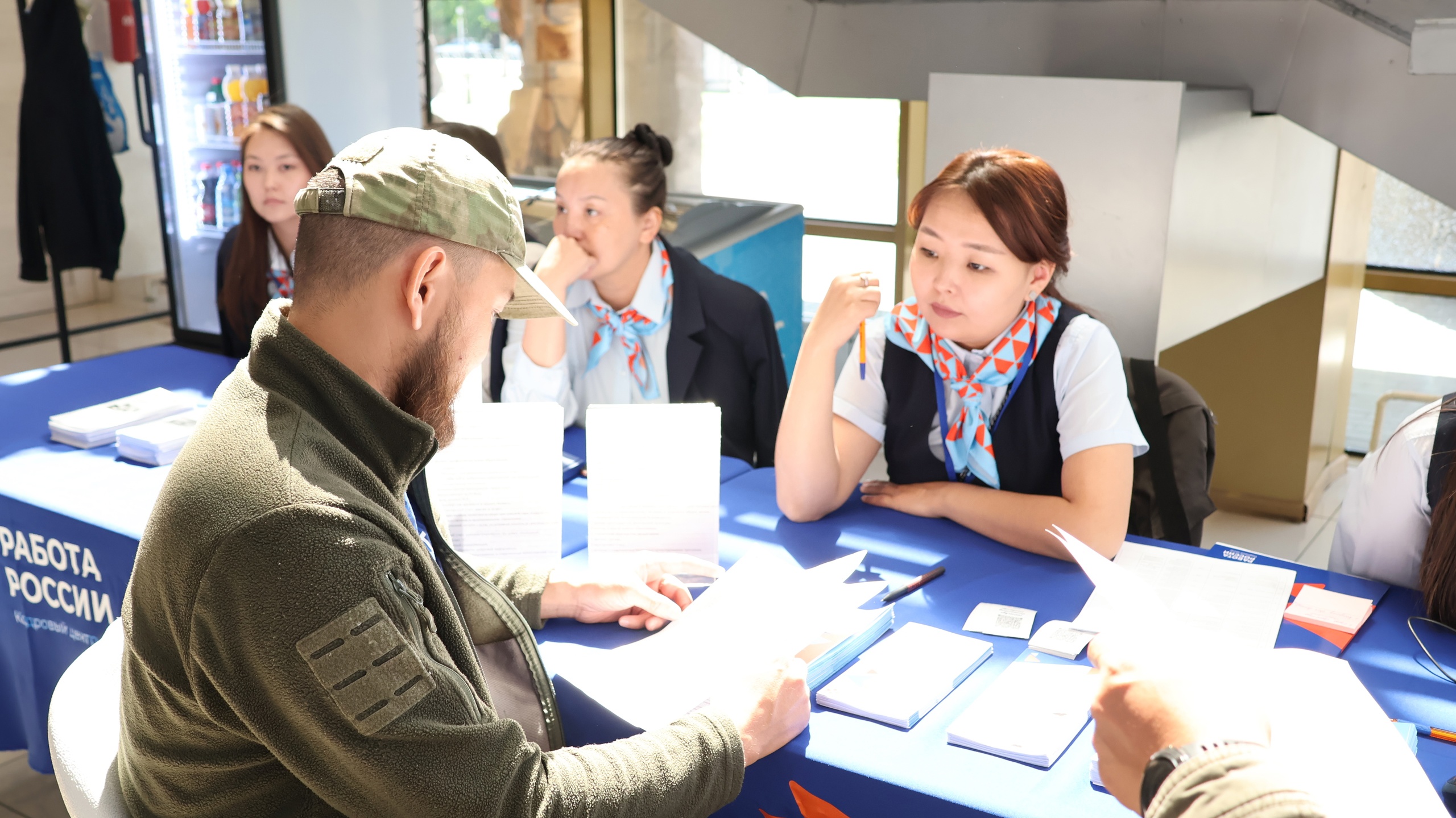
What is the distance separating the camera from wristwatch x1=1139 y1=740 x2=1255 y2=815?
890 millimetres

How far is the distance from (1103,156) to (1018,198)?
1076 mm

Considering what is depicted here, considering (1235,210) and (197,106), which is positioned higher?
(197,106)

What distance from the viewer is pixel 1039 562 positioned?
1.83 m

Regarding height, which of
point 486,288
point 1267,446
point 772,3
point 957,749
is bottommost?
point 1267,446

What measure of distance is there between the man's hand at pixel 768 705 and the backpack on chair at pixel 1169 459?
1.25m

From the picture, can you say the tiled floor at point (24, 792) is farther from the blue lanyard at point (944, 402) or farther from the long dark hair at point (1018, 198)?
the long dark hair at point (1018, 198)

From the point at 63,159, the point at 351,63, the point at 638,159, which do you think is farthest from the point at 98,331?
the point at 638,159

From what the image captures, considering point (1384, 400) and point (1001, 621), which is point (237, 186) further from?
point (1384, 400)

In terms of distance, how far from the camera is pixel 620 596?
5.21 feet

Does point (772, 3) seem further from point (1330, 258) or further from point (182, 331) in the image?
point (182, 331)

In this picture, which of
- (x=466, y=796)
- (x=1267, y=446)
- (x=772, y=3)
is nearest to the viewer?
(x=466, y=796)

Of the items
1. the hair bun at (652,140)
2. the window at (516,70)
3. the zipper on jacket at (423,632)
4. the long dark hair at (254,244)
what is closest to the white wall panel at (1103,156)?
the hair bun at (652,140)

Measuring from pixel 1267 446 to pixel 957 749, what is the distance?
3.53 m

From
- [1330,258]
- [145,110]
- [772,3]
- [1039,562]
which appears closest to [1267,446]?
[1330,258]
